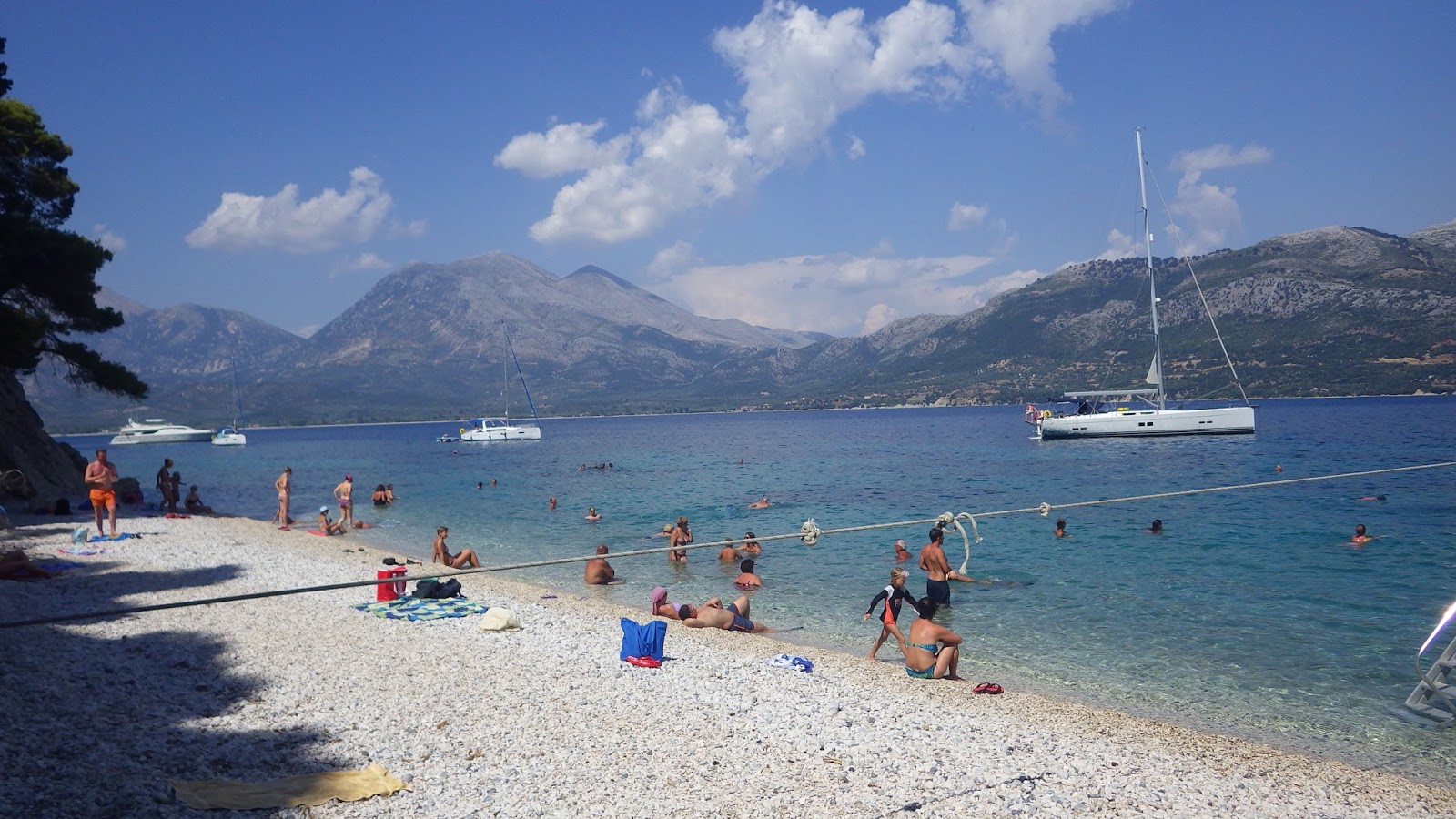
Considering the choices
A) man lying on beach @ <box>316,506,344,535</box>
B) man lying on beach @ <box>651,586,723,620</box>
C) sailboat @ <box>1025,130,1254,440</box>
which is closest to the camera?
man lying on beach @ <box>651,586,723,620</box>

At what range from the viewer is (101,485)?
19.1 meters

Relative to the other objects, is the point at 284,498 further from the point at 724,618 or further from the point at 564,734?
the point at 564,734

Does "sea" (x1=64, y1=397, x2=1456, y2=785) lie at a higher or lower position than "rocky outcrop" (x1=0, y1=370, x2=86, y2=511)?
lower

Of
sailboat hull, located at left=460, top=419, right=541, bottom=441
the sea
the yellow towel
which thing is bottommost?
the sea

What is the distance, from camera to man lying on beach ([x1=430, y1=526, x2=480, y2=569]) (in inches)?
755

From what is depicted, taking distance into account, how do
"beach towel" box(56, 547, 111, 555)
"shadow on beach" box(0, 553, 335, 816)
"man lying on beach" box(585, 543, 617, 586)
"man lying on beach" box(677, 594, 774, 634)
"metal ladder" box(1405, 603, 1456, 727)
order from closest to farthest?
"shadow on beach" box(0, 553, 335, 816) → "metal ladder" box(1405, 603, 1456, 727) → "man lying on beach" box(677, 594, 774, 634) → "beach towel" box(56, 547, 111, 555) → "man lying on beach" box(585, 543, 617, 586)

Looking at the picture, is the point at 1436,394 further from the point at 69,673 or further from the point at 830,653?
the point at 69,673

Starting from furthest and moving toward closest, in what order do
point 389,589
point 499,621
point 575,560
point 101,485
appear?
point 101,485 < point 389,589 < point 499,621 < point 575,560

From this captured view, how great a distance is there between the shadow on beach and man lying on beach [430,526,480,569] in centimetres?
758

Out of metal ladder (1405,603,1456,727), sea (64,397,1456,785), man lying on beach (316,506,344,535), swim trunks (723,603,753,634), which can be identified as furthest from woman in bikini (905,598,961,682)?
man lying on beach (316,506,344,535)

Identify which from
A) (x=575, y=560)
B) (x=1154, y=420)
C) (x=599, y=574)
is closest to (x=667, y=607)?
(x=599, y=574)

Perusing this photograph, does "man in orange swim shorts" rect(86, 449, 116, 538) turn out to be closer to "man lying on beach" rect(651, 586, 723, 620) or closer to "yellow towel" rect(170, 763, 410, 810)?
"man lying on beach" rect(651, 586, 723, 620)

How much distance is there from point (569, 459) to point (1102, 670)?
193 ft

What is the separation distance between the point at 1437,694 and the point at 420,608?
13393mm
